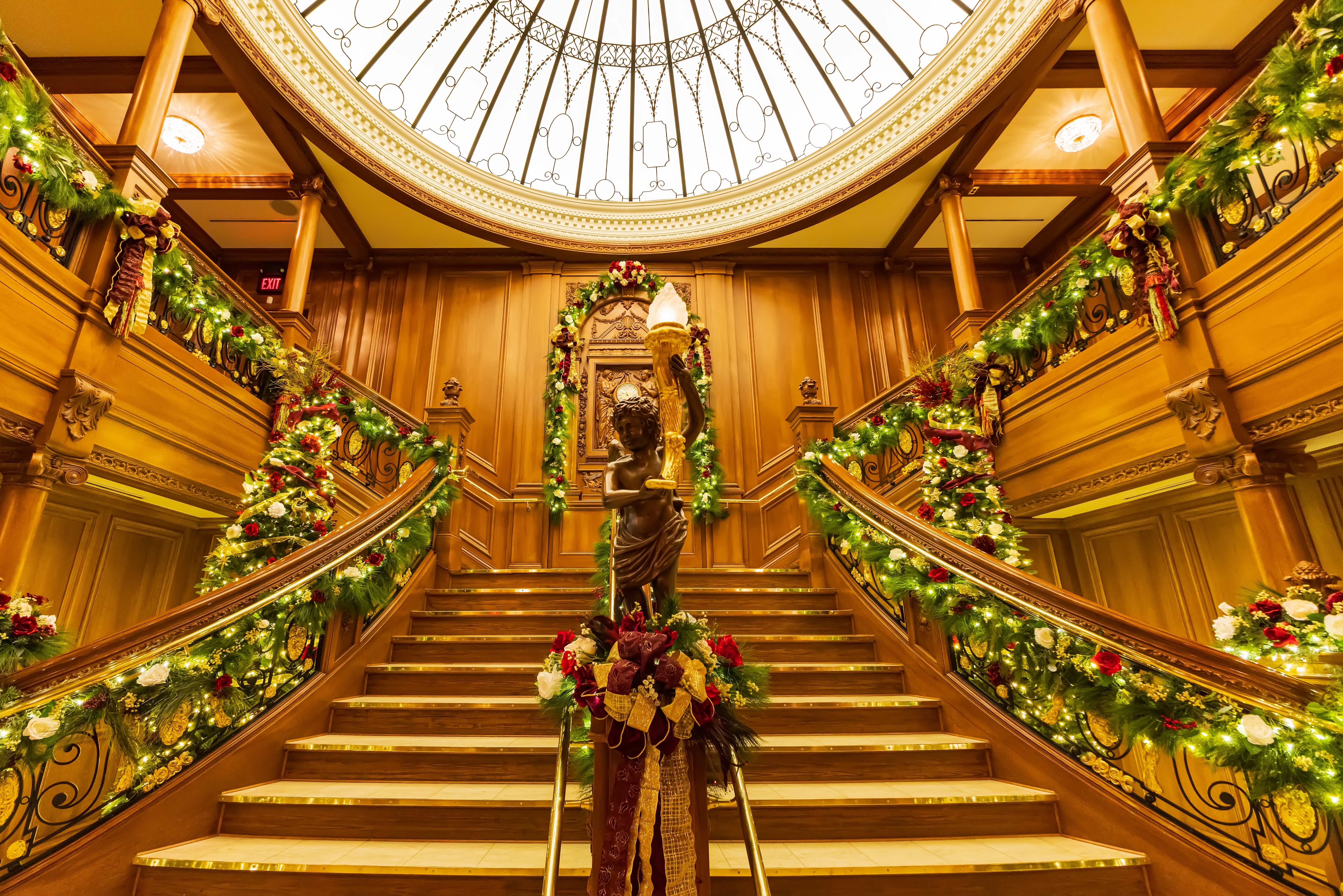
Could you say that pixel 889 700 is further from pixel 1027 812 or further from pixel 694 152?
pixel 694 152

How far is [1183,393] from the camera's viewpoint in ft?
11.7

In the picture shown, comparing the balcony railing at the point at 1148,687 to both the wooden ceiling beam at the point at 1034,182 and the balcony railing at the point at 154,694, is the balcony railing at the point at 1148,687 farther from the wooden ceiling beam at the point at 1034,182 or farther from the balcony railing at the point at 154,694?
the wooden ceiling beam at the point at 1034,182

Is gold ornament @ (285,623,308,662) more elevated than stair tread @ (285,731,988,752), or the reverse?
gold ornament @ (285,623,308,662)

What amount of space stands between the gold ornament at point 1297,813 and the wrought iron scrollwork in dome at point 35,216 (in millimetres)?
6390

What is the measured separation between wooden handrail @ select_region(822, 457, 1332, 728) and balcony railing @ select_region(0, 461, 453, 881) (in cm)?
352

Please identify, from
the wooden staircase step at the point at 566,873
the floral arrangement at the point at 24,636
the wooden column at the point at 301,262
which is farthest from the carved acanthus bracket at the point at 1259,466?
the wooden column at the point at 301,262

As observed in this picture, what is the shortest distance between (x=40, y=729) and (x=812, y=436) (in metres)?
5.34

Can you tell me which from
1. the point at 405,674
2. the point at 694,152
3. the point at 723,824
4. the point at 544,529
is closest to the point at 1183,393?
the point at 723,824

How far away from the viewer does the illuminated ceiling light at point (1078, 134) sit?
714cm

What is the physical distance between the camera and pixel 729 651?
2.18 m

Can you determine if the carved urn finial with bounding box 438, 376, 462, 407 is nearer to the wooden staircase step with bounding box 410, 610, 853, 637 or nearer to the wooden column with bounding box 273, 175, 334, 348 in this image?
the wooden column with bounding box 273, 175, 334, 348

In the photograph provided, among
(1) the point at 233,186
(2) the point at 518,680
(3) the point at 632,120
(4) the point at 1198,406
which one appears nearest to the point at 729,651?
(2) the point at 518,680

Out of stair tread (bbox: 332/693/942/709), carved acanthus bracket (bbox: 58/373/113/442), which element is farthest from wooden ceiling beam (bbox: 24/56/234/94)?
stair tread (bbox: 332/693/942/709)

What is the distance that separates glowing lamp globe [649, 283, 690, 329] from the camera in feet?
7.35
